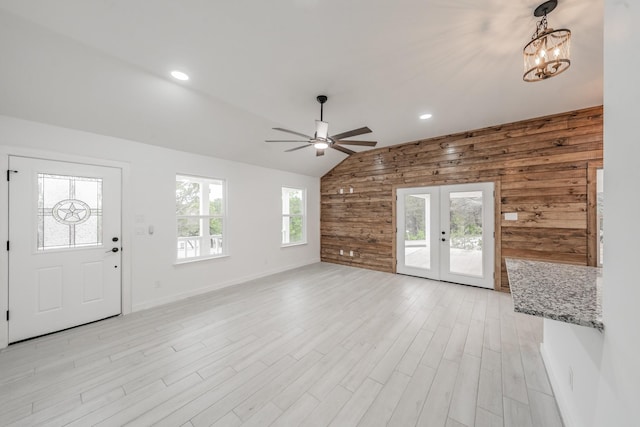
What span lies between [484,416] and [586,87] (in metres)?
3.98

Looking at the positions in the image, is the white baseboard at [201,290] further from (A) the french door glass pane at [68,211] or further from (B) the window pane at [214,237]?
(B) the window pane at [214,237]

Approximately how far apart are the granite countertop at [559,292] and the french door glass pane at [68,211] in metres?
4.58

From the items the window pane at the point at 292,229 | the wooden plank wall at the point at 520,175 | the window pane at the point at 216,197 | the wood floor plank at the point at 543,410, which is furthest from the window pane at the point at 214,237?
the wood floor plank at the point at 543,410

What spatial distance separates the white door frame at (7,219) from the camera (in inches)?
102

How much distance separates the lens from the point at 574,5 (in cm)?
177

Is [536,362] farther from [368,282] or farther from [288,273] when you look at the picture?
[288,273]

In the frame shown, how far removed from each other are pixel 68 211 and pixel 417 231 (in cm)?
584

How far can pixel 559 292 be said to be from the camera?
143 centimetres

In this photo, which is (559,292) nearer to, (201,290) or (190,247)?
(201,290)

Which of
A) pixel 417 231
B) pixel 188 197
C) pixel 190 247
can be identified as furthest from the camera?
pixel 190 247

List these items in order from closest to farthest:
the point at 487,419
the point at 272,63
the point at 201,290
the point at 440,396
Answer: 1. the point at 487,419
2. the point at 440,396
3. the point at 272,63
4. the point at 201,290

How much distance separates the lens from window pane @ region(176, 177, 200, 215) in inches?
216

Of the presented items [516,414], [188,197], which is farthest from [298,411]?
[188,197]

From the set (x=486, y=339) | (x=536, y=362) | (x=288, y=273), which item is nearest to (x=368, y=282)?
(x=288, y=273)
